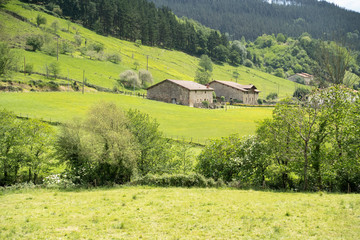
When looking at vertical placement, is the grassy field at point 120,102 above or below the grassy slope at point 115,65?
below

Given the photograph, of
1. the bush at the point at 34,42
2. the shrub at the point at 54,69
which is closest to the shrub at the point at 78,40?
the bush at the point at 34,42

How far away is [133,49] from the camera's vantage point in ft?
484

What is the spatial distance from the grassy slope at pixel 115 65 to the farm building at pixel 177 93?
15.8m

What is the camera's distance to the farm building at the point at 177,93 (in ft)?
281

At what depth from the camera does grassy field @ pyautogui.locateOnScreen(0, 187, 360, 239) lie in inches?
514

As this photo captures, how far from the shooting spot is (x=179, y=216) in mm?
15742

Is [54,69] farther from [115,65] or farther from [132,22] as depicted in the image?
[132,22]

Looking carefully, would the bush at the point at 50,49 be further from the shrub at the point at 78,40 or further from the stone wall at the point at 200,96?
the stone wall at the point at 200,96

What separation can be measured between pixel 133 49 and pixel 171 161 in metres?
127

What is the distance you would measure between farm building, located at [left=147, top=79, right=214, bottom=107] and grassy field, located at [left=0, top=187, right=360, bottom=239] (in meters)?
65.7

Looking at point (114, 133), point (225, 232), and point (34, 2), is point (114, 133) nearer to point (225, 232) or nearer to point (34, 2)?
point (225, 232)

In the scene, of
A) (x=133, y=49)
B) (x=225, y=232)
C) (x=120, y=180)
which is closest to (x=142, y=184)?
(x=120, y=180)

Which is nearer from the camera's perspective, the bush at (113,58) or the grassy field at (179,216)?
the grassy field at (179,216)

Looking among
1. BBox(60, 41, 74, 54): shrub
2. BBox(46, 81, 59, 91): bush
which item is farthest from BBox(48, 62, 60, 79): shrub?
BBox(60, 41, 74, 54): shrub
